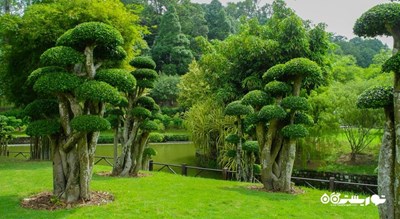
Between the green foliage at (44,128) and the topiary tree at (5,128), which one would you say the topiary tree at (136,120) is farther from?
the topiary tree at (5,128)

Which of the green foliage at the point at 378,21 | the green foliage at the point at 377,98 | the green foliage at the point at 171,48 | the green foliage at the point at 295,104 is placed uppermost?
the green foliage at the point at 171,48

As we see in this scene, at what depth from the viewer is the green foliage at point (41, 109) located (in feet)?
25.9

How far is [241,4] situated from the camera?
7750 cm

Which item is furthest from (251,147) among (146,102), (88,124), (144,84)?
(88,124)

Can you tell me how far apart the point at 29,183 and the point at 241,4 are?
73992mm

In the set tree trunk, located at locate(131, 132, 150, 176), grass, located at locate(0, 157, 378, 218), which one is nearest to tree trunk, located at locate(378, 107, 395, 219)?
grass, located at locate(0, 157, 378, 218)

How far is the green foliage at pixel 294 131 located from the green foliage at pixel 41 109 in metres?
5.77

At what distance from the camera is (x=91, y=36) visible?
706 centimetres

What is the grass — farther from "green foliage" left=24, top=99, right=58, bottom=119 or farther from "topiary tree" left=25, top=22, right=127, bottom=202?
"green foliage" left=24, top=99, right=58, bottom=119

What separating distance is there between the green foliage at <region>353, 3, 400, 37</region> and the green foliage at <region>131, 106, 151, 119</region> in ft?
24.7

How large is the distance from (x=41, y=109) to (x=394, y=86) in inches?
279

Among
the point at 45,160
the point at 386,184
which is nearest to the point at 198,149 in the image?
the point at 45,160

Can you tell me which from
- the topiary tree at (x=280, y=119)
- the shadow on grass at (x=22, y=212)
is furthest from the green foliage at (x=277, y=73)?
the shadow on grass at (x=22, y=212)

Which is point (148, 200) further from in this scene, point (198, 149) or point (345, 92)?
point (345, 92)
